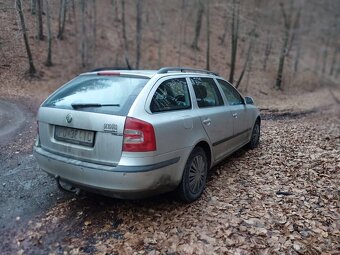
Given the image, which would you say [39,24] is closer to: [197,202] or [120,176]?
[197,202]

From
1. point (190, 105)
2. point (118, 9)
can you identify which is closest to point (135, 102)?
point (190, 105)

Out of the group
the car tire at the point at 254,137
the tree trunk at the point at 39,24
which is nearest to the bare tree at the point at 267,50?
the tree trunk at the point at 39,24

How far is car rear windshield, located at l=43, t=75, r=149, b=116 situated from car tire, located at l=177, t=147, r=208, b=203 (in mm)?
1128

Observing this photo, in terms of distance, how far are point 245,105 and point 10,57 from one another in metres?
13.0

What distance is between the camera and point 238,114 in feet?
18.1

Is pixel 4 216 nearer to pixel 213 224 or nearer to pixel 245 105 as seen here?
pixel 213 224

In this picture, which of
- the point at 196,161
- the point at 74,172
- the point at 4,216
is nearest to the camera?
the point at 74,172

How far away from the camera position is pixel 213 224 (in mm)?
3693

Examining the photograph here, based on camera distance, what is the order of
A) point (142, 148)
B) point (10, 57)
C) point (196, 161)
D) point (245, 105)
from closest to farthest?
point (142, 148), point (196, 161), point (245, 105), point (10, 57)

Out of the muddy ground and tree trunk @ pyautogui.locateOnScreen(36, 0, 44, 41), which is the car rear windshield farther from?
tree trunk @ pyautogui.locateOnScreen(36, 0, 44, 41)

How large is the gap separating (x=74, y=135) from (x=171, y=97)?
4.18 ft

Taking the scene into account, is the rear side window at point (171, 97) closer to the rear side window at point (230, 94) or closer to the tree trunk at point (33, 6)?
the rear side window at point (230, 94)

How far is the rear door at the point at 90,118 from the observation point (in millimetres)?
3355

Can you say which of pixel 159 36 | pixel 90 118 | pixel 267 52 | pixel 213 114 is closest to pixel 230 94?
pixel 213 114
